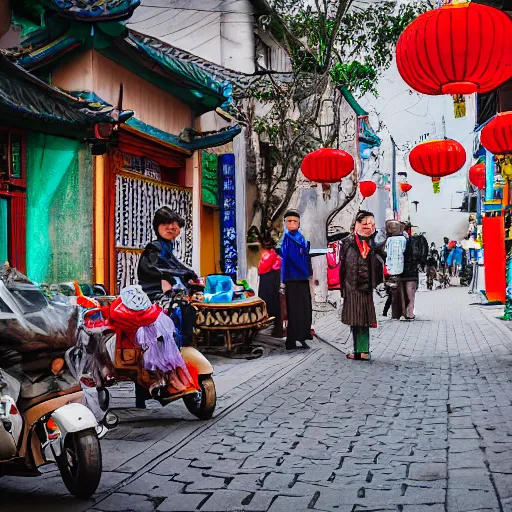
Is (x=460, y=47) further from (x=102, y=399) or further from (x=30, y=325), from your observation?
(x=30, y=325)

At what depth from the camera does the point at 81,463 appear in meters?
4.06

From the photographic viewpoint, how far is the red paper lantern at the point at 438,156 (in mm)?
14031

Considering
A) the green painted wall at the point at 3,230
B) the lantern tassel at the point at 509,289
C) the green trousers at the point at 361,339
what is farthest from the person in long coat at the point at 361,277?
the green painted wall at the point at 3,230

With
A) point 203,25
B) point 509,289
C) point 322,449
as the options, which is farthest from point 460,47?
point 203,25

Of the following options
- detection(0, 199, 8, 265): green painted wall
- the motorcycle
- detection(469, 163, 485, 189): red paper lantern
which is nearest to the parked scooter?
the motorcycle

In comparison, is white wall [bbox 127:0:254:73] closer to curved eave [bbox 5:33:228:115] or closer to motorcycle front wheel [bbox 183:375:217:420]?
curved eave [bbox 5:33:228:115]

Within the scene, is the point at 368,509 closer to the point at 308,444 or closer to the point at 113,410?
the point at 308,444

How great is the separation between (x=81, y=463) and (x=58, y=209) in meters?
6.50

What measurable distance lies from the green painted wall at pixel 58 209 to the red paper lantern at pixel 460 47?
4837 mm

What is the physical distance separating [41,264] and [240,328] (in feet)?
10.3

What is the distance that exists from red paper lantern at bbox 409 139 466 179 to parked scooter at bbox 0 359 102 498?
11125 millimetres

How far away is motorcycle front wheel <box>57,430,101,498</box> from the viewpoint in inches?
160

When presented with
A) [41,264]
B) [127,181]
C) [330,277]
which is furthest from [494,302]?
[41,264]

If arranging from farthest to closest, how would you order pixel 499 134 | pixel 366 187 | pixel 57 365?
pixel 366 187 < pixel 499 134 < pixel 57 365
